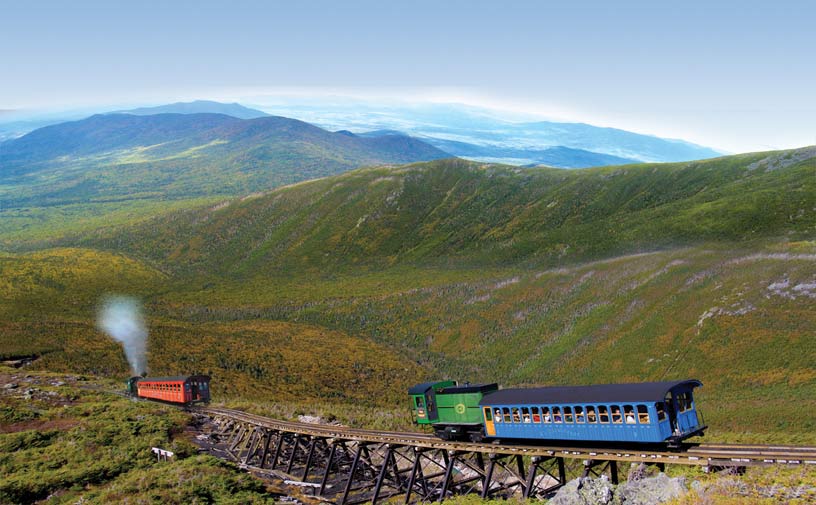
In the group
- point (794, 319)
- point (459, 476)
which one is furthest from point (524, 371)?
point (459, 476)

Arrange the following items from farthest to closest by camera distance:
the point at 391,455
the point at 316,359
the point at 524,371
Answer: the point at 316,359 → the point at 524,371 → the point at 391,455

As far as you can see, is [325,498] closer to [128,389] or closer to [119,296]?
[128,389]

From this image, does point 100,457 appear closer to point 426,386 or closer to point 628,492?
point 426,386

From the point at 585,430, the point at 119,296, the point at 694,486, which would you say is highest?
the point at 694,486

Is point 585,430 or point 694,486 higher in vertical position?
point 694,486

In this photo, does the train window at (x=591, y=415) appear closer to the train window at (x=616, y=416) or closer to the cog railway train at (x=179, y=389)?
the train window at (x=616, y=416)

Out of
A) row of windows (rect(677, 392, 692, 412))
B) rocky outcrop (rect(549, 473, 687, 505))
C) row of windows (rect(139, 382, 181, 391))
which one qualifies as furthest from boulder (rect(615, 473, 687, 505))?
row of windows (rect(139, 382, 181, 391))

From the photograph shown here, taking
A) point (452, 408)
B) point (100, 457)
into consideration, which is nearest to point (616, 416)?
point (452, 408)
